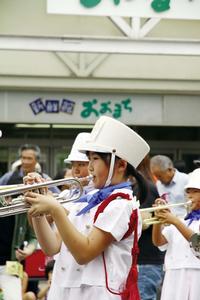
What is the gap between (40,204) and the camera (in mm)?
3865

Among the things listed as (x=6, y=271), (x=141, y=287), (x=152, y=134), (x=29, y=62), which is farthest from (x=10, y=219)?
(x=152, y=134)

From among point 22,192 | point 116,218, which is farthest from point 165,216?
point 22,192

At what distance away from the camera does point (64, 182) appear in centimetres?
413

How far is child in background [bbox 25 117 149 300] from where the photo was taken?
3990 mm

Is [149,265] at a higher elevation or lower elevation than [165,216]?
lower

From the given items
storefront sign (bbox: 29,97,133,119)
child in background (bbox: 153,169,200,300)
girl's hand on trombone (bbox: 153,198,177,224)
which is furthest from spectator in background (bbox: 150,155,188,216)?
storefront sign (bbox: 29,97,133,119)

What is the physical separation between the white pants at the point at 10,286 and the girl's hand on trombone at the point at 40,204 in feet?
8.06

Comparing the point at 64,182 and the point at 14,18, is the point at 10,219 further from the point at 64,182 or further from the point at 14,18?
the point at 14,18

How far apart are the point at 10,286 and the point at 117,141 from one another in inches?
98.7

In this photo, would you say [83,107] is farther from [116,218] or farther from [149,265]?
[116,218]

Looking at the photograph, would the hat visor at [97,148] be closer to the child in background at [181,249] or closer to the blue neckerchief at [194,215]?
the child in background at [181,249]

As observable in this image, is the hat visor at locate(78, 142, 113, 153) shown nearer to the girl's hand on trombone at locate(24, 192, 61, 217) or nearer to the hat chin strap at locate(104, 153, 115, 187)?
the hat chin strap at locate(104, 153, 115, 187)

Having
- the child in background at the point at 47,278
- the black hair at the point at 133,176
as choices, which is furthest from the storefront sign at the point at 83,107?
the black hair at the point at 133,176

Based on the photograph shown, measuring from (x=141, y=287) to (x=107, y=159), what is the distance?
3363 mm
